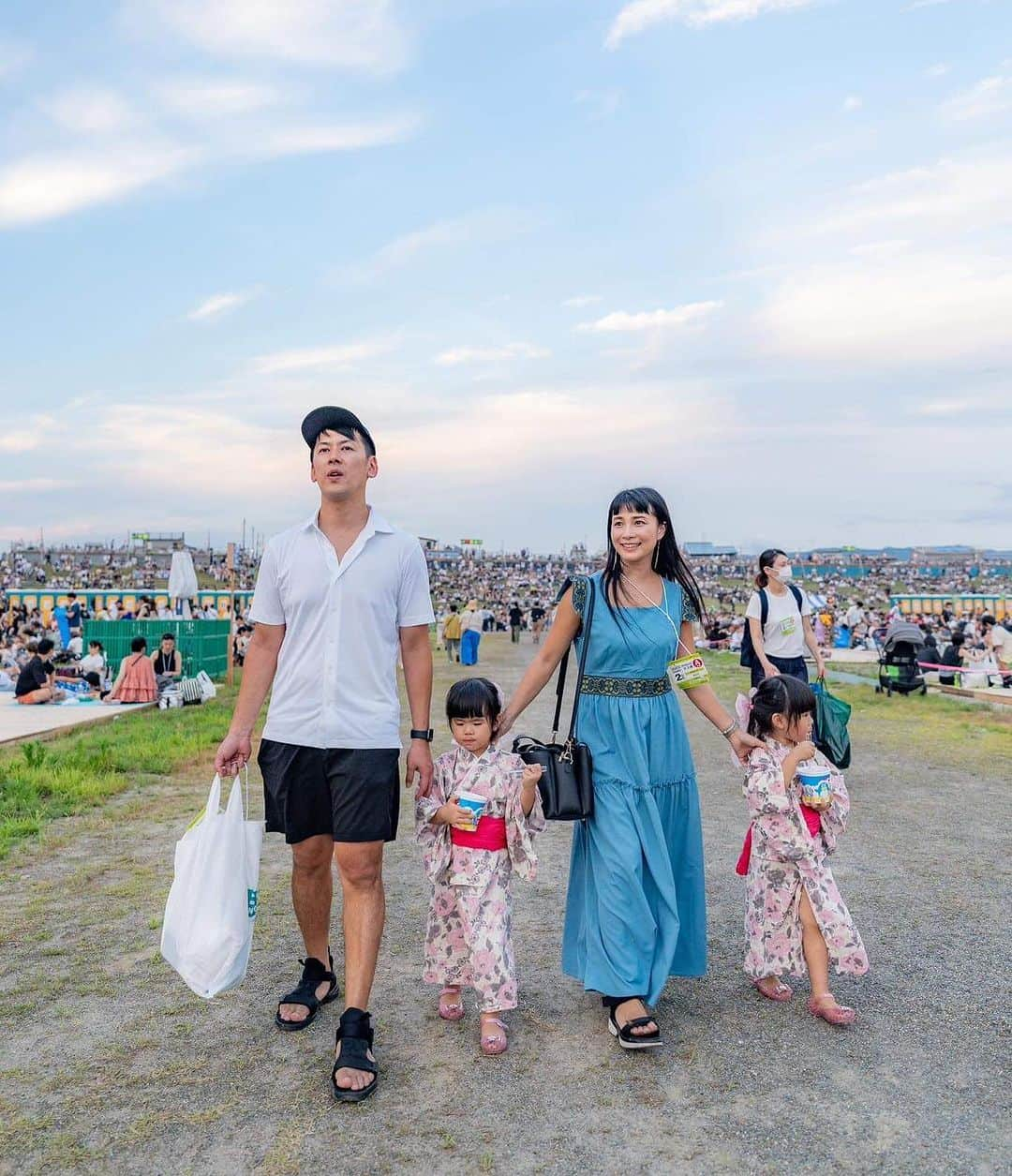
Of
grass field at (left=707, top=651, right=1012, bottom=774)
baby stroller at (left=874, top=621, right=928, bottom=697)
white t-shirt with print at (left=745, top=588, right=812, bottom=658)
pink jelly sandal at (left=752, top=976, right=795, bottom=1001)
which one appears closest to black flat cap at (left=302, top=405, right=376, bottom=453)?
pink jelly sandal at (left=752, top=976, right=795, bottom=1001)

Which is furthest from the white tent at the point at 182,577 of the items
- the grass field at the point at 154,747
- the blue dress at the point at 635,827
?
the blue dress at the point at 635,827

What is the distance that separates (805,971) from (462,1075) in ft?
4.53

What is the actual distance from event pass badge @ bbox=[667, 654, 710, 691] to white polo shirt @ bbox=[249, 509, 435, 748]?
0.95 m

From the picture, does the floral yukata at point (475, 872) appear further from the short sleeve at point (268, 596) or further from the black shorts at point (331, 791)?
the short sleeve at point (268, 596)

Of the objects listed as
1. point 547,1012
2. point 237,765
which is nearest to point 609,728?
point 547,1012

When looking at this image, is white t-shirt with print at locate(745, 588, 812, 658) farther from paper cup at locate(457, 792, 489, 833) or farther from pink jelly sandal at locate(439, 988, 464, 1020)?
pink jelly sandal at locate(439, 988, 464, 1020)

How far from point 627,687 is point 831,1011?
4.31ft

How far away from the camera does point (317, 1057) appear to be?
10.5 ft

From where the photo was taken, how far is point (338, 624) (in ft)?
10.7

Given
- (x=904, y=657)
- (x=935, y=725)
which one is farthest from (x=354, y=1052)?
(x=904, y=657)

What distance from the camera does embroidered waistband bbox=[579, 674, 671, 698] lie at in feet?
12.0

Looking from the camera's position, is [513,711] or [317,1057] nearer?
[317,1057]

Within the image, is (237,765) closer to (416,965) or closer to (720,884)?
(416,965)

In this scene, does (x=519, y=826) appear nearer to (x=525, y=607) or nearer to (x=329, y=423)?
(x=329, y=423)
